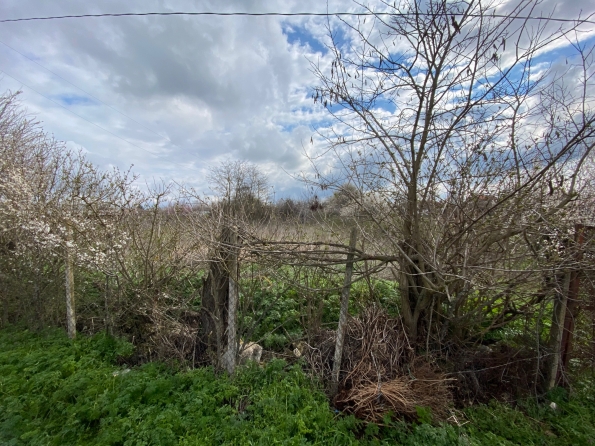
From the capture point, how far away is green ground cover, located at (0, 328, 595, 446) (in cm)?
230

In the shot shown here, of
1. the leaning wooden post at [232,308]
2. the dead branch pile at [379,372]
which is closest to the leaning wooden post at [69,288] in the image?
the leaning wooden post at [232,308]

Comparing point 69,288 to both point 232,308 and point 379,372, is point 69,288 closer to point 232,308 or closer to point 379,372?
point 232,308

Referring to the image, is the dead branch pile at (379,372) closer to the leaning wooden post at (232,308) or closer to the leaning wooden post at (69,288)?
the leaning wooden post at (232,308)

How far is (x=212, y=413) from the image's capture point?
256cm

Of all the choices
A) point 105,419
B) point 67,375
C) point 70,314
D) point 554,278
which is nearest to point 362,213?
point 554,278

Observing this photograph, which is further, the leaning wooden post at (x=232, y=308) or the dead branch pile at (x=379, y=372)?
the leaning wooden post at (x=232, y=308)

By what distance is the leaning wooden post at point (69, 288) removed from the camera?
14.1 feet

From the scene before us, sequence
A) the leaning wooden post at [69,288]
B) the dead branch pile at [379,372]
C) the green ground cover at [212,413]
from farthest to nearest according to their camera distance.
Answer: the leaning wooden post at [69,288] → the dead branch pile at [379,372] → the green ground cover at [212,413]

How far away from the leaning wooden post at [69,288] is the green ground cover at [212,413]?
3.06ft

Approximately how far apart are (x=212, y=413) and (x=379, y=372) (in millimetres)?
1696

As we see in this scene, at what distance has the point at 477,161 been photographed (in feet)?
10.7

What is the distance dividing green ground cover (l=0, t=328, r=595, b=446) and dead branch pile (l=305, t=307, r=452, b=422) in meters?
0.19

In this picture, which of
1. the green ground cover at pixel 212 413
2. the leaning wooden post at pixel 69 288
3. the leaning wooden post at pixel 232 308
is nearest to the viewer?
the green ground cover at pixel 212 413

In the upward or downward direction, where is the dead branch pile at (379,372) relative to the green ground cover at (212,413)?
upward
